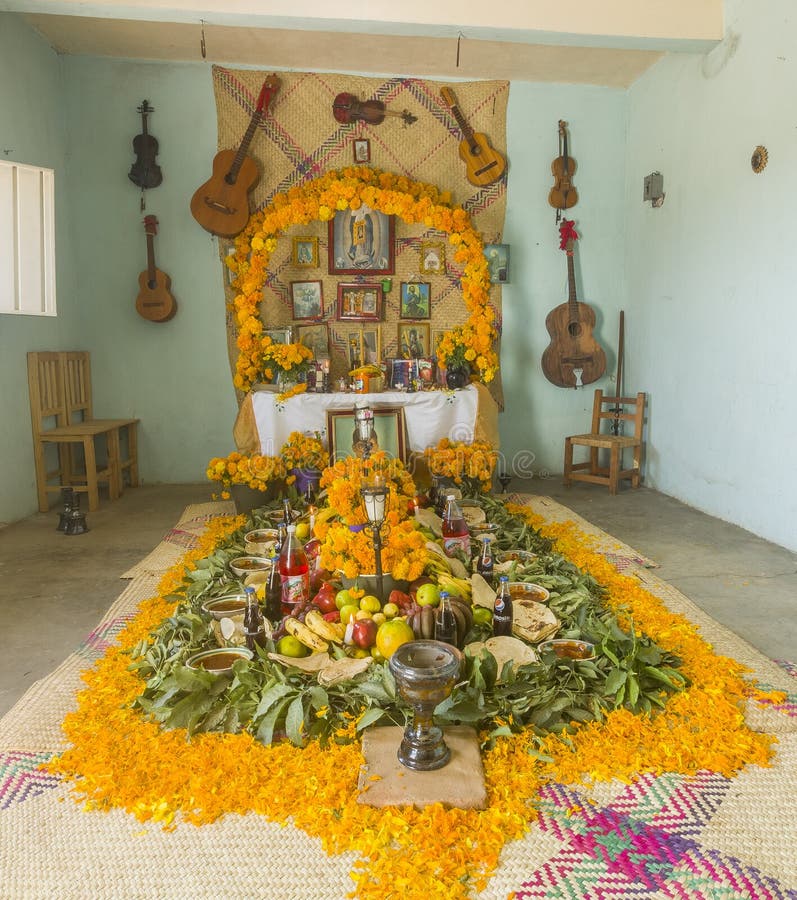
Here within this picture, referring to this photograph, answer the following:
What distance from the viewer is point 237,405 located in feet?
21.9

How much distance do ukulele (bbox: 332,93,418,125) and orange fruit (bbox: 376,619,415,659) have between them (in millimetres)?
5314

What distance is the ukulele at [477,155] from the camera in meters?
6.49

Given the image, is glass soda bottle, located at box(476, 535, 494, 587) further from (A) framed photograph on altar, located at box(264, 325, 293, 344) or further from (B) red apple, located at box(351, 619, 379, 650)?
(A) framed photograph on altar, located at box(264, 325, 293, 344)

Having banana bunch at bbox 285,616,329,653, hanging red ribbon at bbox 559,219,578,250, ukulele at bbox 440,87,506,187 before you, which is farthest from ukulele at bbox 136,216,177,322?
banana bunch at bbox 285,616,329,653

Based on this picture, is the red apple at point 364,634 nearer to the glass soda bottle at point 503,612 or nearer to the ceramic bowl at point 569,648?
the glass soda bottle at point 503,612

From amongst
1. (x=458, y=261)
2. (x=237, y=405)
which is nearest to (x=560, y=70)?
(x=458, y=261)

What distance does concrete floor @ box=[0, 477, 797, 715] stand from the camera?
3215mm

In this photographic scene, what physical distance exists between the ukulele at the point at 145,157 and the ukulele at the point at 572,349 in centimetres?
393

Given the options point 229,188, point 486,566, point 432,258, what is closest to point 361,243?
point 432,258

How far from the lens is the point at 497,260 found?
6688 mm

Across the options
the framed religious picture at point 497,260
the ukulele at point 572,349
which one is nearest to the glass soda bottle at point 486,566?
the ukulele at point 572,349

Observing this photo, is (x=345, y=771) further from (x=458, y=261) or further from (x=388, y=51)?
(x=388, y=51)

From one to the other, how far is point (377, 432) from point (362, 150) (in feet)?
9.15

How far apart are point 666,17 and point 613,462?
3.45 metres
